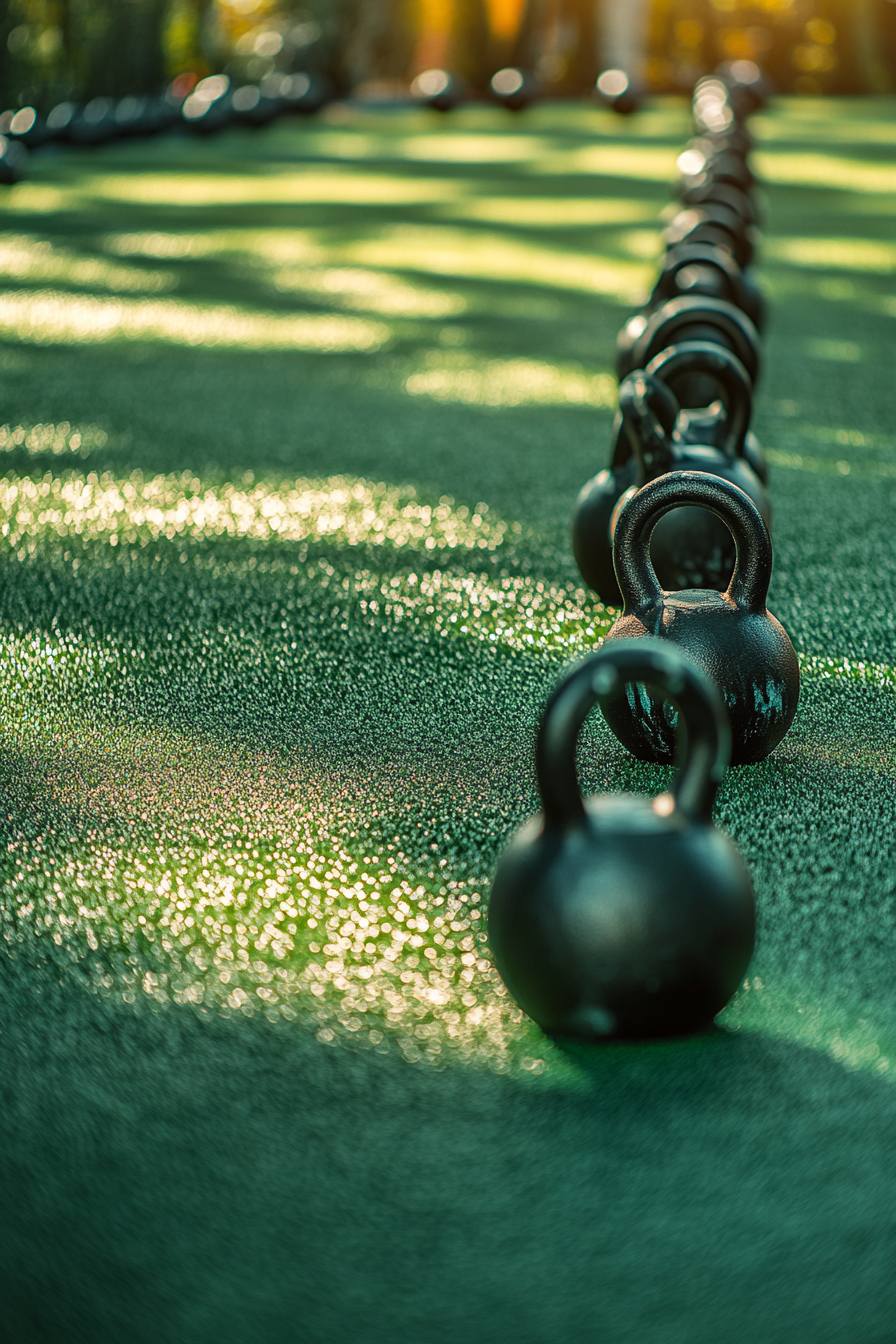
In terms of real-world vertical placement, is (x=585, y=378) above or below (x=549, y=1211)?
below

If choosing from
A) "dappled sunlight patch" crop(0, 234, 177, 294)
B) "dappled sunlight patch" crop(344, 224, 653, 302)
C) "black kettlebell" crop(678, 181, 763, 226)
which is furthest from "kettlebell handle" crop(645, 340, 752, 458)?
"dappled sunlight patch" crop(0, 234, 177, 294)

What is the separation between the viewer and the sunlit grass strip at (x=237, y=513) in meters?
4.86

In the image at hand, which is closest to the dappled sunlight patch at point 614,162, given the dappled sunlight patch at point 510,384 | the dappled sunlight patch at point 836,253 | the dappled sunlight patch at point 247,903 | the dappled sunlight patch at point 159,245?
the dappled sunlight patch at point 836,253

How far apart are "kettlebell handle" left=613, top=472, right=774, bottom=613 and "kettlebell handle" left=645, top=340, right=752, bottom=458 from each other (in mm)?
945

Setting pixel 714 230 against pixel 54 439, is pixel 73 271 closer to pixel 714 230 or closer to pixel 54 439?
pixel 54 439

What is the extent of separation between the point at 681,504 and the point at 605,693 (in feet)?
2.93

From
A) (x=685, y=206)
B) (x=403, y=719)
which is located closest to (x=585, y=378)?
(x=685, y=206)

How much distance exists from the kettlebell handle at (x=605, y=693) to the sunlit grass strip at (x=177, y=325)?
6.30 meters

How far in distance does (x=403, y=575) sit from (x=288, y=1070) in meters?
2.43

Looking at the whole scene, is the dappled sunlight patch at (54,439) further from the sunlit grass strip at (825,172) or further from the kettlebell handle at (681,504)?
the sunlit grass strip at (825,172)

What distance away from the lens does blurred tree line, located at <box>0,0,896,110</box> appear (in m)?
25.5

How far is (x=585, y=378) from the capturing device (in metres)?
7.30

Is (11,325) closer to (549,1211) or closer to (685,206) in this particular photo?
(685,206)

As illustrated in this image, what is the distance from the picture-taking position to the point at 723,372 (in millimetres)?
3633
